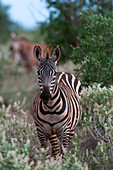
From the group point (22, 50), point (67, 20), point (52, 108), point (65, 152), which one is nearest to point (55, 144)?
point (52, 108)

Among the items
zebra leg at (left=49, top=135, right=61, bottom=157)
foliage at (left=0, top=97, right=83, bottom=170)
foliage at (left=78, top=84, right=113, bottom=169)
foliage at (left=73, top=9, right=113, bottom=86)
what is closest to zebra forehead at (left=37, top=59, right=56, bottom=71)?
foliage at (left=0, top=97, right=83, bottom=170)

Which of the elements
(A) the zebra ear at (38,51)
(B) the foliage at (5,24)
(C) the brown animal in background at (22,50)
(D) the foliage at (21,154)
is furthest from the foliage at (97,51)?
(B) the foliage at (5,24)

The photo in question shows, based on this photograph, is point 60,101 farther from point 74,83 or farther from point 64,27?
point 64,27

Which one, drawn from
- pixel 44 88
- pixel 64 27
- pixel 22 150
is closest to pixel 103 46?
pixel 44 88

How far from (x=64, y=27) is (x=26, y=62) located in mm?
6165

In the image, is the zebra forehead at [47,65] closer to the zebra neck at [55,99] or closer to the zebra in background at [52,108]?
the zebra in background at [52,108]

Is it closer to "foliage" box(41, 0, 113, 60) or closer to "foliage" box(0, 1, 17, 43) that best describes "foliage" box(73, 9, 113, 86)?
"foliage" box(41, 0, 113, 60)

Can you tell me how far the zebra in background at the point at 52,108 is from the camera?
4.36 meters

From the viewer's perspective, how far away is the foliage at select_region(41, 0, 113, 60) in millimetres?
9227

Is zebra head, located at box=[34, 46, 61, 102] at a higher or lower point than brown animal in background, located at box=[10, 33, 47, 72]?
lower

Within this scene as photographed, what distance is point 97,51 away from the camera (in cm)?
620

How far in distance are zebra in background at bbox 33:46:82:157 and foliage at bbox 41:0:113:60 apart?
390cm

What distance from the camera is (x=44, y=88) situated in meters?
4.22

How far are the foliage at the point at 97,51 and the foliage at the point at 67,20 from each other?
7.96ft
